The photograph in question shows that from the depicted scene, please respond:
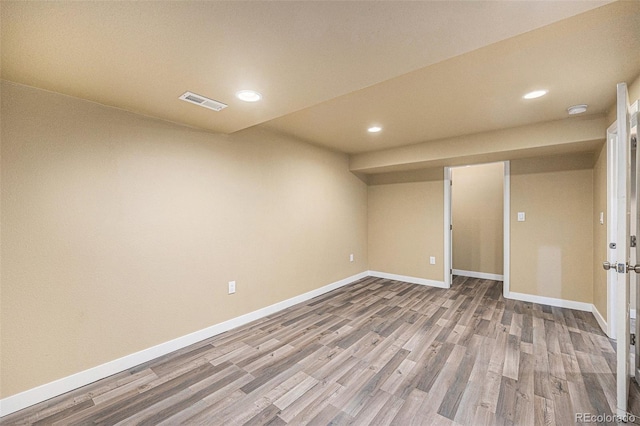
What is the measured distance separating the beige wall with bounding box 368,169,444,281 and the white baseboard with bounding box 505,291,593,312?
103 centimetres

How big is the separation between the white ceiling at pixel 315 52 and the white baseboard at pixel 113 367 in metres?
2.07

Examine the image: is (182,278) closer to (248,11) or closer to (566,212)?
(248,11)

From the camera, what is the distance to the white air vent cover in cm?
193

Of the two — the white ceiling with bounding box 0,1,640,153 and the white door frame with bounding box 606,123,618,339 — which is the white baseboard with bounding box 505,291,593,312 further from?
the white ceiling with bounding box 0,1,640,153

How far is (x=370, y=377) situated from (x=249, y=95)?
236 cm

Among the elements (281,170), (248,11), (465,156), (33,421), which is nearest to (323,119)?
(281,170)

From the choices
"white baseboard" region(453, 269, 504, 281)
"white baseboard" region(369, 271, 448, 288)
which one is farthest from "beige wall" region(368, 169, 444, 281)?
"white baseboard" region(453, 269, 504, 281)

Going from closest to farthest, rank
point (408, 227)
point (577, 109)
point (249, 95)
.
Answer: point (249, 95) < point (577, 109) < point (408, 227)

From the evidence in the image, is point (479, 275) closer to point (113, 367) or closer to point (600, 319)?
point (600, 319)

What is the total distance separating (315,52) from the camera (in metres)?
1.42

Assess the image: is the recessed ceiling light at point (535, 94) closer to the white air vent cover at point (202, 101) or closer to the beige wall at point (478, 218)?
the white air vent cover at point (202, 101)

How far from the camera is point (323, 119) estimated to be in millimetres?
2896

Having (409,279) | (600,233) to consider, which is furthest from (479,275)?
(600,233)

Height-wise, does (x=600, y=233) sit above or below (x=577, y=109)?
below
